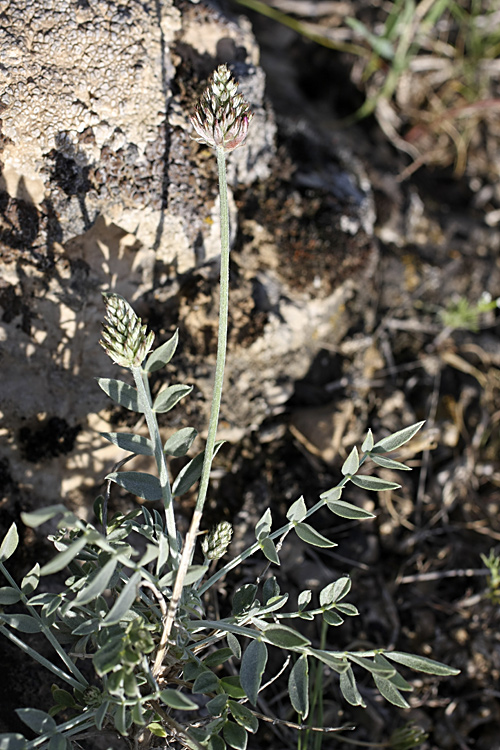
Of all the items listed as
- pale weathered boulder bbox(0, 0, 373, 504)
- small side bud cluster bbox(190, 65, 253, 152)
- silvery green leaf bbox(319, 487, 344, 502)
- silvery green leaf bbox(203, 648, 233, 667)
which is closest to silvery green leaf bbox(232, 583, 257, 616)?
silvery green leaf bbox(203, 648, 233, 667)

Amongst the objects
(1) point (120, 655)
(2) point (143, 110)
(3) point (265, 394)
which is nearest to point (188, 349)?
(3) point (265, 394)

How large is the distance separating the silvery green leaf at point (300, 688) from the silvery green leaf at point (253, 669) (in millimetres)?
152

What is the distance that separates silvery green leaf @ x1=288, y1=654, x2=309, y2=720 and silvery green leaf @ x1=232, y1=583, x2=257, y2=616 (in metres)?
0.28

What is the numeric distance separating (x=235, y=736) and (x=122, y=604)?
0.66m

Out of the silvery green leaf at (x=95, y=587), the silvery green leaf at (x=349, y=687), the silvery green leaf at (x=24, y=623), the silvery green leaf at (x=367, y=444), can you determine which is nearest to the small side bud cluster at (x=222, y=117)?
the silvery green leaf at (x=367, y=444)

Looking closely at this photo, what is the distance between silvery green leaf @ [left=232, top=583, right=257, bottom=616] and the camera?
2.31 metres

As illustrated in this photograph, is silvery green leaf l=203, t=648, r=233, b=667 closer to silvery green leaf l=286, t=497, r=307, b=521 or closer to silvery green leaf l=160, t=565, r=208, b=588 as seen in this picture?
silvery green leaf l=160, t=565, r=208, b=588

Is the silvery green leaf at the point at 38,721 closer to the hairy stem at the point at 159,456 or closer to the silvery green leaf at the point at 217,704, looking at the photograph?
the silvery green leaf at the point at 217,704

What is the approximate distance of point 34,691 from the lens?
2508 millimetres

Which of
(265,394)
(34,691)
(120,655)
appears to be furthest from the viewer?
(265,394)

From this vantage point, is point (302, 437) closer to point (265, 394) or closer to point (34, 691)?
point (265, 394)

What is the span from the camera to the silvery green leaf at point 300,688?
2074 mm

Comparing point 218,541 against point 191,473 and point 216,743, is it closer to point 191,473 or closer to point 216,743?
point 191,473

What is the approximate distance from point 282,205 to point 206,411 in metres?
1.28
